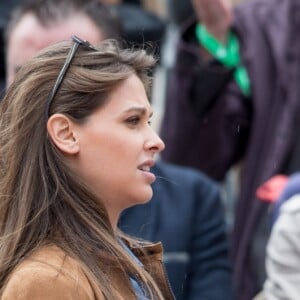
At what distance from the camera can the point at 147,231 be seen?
347 cm

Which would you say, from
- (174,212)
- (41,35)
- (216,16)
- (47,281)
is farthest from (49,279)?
(216,16)

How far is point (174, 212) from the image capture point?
358 centimetres

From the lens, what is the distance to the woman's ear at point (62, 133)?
209 centimetres

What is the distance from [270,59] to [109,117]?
2023 mm

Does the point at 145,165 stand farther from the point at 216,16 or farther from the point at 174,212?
the point at 216,16

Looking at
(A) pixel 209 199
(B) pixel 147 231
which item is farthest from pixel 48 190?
(A) pixel 209 199

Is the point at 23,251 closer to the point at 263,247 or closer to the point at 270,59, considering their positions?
the point at 263,247

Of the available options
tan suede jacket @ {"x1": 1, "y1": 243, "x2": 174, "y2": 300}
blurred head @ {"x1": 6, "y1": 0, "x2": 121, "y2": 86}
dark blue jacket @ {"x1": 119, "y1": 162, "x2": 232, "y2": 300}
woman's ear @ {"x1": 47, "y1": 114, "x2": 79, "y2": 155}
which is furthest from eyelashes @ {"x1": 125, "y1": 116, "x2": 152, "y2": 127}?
blurred head @ {"x1": 6, "y1": 0, "x2": 121, "y2": 86}

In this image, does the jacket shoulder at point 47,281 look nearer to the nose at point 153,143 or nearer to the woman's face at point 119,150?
the woman's face at point 119,150

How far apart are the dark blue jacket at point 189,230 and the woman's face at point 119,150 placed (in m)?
1.23

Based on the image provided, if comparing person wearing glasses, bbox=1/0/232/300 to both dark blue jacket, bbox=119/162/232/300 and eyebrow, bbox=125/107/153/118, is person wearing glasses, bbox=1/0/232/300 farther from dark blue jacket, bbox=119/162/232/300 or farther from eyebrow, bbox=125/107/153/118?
eyebrow, bbox=125/107/153/118

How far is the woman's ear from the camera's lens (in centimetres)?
209

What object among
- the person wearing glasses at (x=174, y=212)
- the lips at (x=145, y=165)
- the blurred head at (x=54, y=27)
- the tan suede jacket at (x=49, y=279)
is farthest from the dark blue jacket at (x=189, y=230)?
the tan suede jacket at (x=49, y=279)

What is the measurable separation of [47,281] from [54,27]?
2.02 meters
